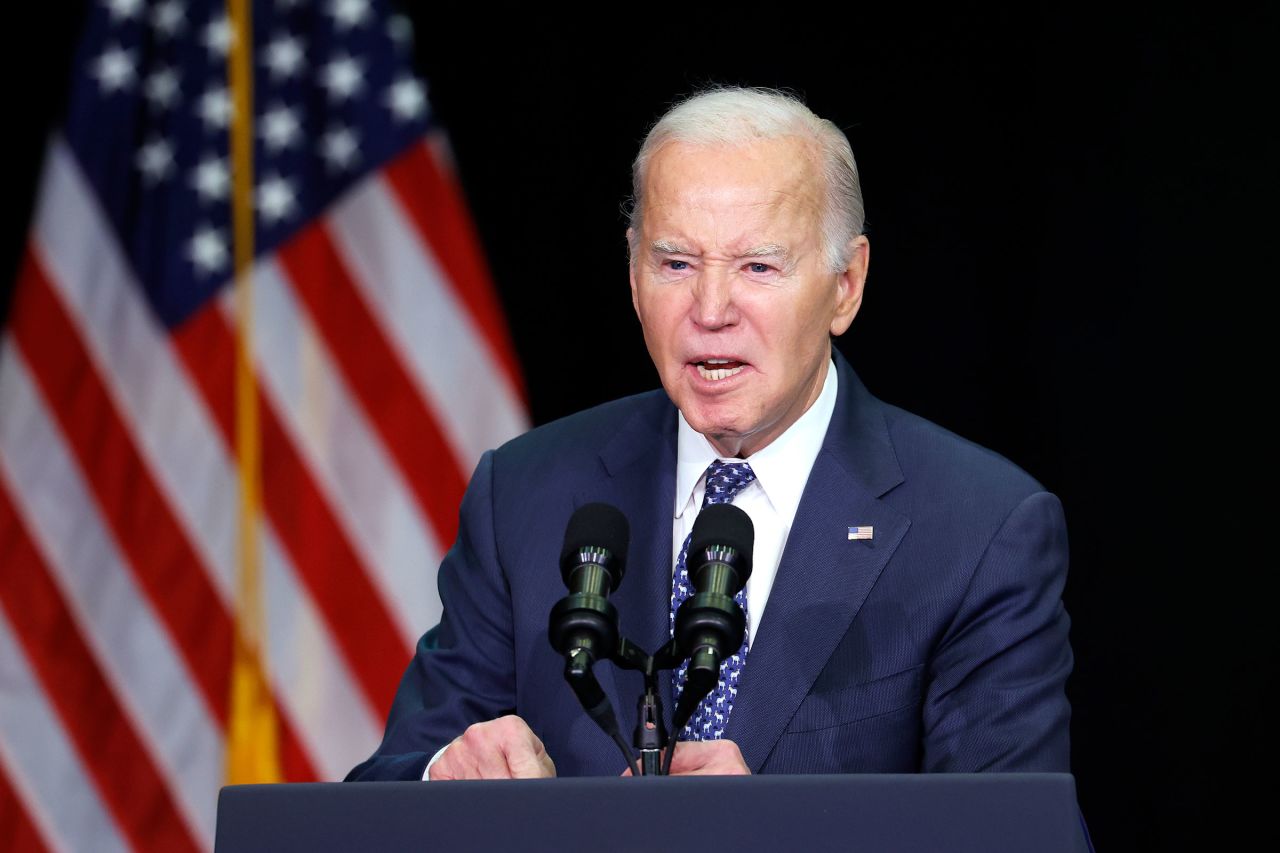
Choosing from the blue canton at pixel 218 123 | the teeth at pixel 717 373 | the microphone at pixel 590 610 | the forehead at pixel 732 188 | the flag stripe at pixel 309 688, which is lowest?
the flag stripe at pixel 309 688

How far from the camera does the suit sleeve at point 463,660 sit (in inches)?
80.3

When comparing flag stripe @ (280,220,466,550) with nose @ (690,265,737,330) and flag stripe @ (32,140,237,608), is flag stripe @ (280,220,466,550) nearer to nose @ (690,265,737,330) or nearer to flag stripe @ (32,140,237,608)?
flag stripe @ (32,140,237,608)

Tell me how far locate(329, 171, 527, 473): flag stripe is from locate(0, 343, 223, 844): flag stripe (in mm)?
792

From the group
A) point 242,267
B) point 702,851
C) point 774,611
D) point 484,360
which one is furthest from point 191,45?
point 702,851

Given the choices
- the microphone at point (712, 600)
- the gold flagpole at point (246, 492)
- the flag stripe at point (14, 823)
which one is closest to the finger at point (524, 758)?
the microphone at point (712, 600)

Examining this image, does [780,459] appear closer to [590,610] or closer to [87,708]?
[590,610]

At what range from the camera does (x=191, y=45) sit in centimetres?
374

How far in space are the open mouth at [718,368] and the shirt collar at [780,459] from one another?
0.37 ft

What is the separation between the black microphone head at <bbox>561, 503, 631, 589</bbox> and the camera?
150 cm

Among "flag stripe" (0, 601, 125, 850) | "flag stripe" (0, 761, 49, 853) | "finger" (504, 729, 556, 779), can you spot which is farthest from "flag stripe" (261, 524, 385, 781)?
"finger" (504, 729, 556, 779)

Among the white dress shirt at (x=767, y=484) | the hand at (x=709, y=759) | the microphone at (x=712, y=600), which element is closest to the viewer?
the microphone at (x=712, y=600)

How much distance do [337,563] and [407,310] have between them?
1.98 ft

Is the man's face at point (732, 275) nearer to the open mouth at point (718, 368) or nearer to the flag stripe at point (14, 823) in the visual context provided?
the open mouth at point (718, 368)

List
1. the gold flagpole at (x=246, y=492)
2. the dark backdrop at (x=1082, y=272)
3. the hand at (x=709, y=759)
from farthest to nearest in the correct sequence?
the gold flagpole at (x=246, y=492) → the dark backdrop at (x=1082, y=272) → the hand at (x=709, y=759)
